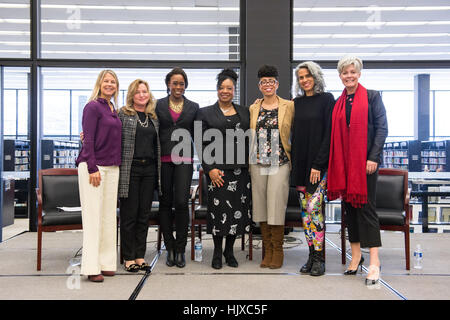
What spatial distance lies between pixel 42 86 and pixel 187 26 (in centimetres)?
203

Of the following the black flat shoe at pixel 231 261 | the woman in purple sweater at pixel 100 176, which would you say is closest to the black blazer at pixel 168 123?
the woman in purple sweater at pixel 100 176

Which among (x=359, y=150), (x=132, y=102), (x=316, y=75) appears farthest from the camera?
(x=132, y=102)

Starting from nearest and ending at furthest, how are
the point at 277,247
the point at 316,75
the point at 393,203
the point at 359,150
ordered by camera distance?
the point at 359,150 < the point at 316,75 < the point at 277,247 < the point at 393,203

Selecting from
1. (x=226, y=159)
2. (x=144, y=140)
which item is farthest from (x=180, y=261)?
(x=144, y=140)

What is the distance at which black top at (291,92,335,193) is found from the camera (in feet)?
9.34

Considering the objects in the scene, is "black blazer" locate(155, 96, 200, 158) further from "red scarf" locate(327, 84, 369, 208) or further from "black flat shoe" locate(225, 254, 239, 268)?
"red scarf" locate(327, 84, 369, 208)

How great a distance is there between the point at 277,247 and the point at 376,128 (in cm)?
120

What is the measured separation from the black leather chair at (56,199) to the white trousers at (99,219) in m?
0.43

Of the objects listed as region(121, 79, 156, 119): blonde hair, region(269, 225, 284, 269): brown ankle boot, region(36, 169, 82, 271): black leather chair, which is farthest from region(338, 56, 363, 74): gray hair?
region(36, 169, 82, 271): black leather chair

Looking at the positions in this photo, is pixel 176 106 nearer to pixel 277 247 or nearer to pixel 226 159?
pixel 226 159

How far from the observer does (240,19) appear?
4.82m

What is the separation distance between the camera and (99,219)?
279 centimetres
